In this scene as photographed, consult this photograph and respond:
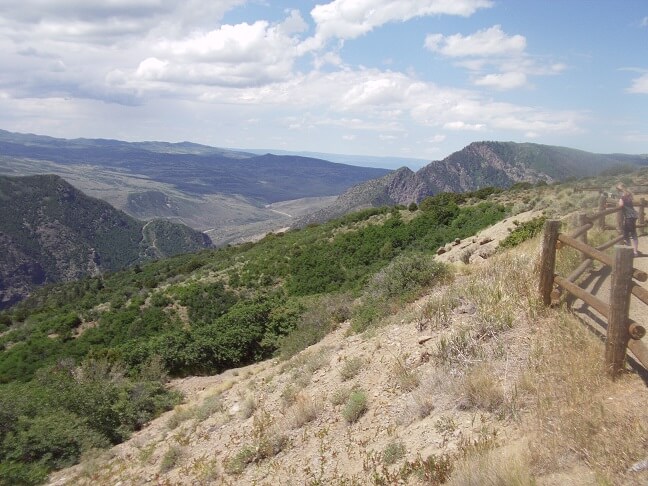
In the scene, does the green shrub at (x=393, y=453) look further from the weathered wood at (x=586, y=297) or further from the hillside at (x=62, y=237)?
the hillside at (x=62, y=237)

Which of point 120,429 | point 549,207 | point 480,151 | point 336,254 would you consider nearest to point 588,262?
point 120,429

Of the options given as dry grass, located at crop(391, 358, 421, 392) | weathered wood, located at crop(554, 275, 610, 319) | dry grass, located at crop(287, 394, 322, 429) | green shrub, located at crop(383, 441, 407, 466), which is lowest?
dry grass, located at crop(287, 394, 322, 429)

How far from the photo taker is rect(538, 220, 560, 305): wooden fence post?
20.7ft

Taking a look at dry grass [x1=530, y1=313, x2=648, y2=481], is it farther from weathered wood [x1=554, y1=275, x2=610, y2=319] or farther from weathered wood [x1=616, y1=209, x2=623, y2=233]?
weathered wood [x1=616, y1=209, x2=623, y2=233]

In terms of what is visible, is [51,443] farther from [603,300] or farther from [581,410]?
[603,300]

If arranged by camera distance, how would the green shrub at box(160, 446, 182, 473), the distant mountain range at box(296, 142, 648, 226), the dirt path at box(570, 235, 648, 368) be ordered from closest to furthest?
the dirt path at box(570, 235, 648, 368)
the green shrub at box(160, 446, 182, 473)
the distant mountain range at box(296, 142, 648, 226)

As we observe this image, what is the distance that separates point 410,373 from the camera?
6.96 m

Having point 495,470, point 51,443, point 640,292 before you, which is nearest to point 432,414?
point 495,470

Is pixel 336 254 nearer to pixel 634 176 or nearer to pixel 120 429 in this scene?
pixel 634 176

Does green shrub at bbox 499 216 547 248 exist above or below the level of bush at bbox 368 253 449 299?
above

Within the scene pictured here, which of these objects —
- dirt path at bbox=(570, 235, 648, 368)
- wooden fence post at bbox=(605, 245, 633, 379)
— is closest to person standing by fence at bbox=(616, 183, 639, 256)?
dirt path at bbox=(570, 235, 648, 368)

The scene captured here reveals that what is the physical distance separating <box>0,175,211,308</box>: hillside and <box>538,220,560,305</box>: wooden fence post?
147186 millimetres

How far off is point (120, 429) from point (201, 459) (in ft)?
15.3

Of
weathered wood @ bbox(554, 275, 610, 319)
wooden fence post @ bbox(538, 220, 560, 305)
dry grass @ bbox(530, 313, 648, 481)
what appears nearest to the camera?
dry grass @ bbox(530, 313, 648, 481)
